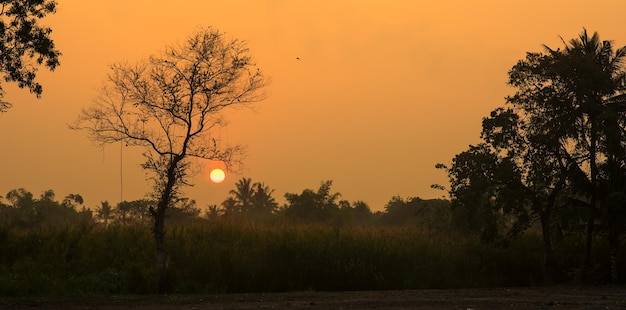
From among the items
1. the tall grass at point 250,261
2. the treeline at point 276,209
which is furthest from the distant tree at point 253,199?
the tall grass at point 250,261

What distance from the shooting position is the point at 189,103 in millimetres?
24094

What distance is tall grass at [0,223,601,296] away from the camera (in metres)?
24.3

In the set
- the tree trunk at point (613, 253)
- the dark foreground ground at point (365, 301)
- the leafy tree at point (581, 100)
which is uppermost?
the leafy tree at point (581, 100)

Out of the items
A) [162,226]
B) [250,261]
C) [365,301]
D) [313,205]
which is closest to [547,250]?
[365,301]

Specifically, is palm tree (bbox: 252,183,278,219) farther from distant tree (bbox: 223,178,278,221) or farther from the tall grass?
the tall grass

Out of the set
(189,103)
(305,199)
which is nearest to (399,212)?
(305,199)

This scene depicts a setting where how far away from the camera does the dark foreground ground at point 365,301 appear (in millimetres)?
17656

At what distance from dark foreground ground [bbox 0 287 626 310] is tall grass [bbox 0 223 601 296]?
3060 mm

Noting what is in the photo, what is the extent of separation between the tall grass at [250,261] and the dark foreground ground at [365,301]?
3.06 m

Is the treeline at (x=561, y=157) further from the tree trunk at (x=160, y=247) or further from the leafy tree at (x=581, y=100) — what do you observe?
the tree trunk at (x=160, y=247)

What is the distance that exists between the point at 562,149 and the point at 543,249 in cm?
471

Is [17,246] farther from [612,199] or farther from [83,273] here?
[612,199]

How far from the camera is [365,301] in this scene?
19.0m

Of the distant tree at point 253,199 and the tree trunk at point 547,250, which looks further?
the distant tree at point 253,199
